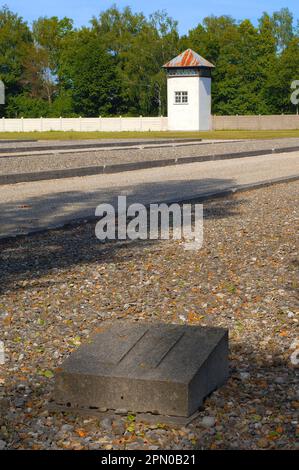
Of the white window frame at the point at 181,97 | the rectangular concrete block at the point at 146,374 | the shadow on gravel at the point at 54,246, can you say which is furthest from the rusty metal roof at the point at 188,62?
the rectangular concrete block at the point at 146,374

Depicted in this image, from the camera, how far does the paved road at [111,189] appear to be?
11.4 m

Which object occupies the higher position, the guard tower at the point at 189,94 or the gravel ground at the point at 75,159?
the guard tower at the point at 189,94

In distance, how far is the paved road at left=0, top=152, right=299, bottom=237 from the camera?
11359 millimetres

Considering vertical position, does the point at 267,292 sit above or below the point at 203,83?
below

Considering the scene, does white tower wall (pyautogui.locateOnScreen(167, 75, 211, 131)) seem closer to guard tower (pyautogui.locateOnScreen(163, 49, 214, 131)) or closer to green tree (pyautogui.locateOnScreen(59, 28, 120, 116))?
guard tower (pyautogui.locateOnScreen(163, 49, 214, 131))

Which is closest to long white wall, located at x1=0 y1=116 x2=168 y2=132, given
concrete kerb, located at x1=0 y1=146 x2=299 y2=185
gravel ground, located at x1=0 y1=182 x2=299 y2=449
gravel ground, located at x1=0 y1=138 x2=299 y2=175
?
gravel ground, located at x1=0 y1=138 x2=299 y2=175

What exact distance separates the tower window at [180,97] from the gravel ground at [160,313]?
5289 cm

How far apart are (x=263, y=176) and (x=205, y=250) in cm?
925

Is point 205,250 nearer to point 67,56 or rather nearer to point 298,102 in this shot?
point 298,102

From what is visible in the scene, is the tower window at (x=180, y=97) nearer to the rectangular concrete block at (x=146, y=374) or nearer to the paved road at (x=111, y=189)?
the paved road at (x=111, y=189)

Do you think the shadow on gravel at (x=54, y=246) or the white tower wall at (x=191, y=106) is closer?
the shadow on gravel at (x=54, y=246)

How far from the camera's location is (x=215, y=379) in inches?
169

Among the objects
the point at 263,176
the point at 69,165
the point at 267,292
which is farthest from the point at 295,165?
the point at 267,292
